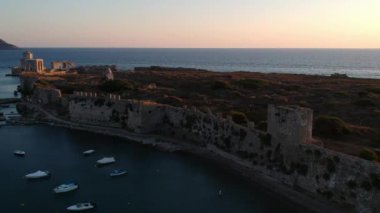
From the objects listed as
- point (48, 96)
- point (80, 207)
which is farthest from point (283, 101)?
point (48, 96)

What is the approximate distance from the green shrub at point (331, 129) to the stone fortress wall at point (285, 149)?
196 inches

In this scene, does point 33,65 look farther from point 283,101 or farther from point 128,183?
point 128,183

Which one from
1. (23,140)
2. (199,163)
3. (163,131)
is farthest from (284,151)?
(23,140)

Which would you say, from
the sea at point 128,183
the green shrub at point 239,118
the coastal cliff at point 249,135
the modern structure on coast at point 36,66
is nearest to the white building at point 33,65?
the modern structure on coast at point 36,66

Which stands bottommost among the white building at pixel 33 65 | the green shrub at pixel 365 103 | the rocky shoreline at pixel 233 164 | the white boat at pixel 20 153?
the white boat at pixel 20 153

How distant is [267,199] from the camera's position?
23.1 metres

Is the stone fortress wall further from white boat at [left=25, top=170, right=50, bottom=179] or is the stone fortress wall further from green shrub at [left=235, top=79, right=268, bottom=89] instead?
green shrub at [left=235, top=79, right=268, bottom=89]

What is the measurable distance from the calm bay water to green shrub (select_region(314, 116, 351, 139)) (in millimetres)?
7069

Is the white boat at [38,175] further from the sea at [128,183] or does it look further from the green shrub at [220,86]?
the green shrub at [220,86]

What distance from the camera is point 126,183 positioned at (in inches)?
1050

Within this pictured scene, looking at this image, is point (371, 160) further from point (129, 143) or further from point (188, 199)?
point (129, 143)

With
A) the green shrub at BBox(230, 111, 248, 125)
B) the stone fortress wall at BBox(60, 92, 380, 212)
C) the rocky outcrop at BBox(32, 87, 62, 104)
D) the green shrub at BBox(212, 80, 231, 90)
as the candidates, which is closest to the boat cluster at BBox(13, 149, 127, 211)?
the stone fortress wall at BBox(60, 92, 380, 212)

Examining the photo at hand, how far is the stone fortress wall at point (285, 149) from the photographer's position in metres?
20.0

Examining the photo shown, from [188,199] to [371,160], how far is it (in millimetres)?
9847
